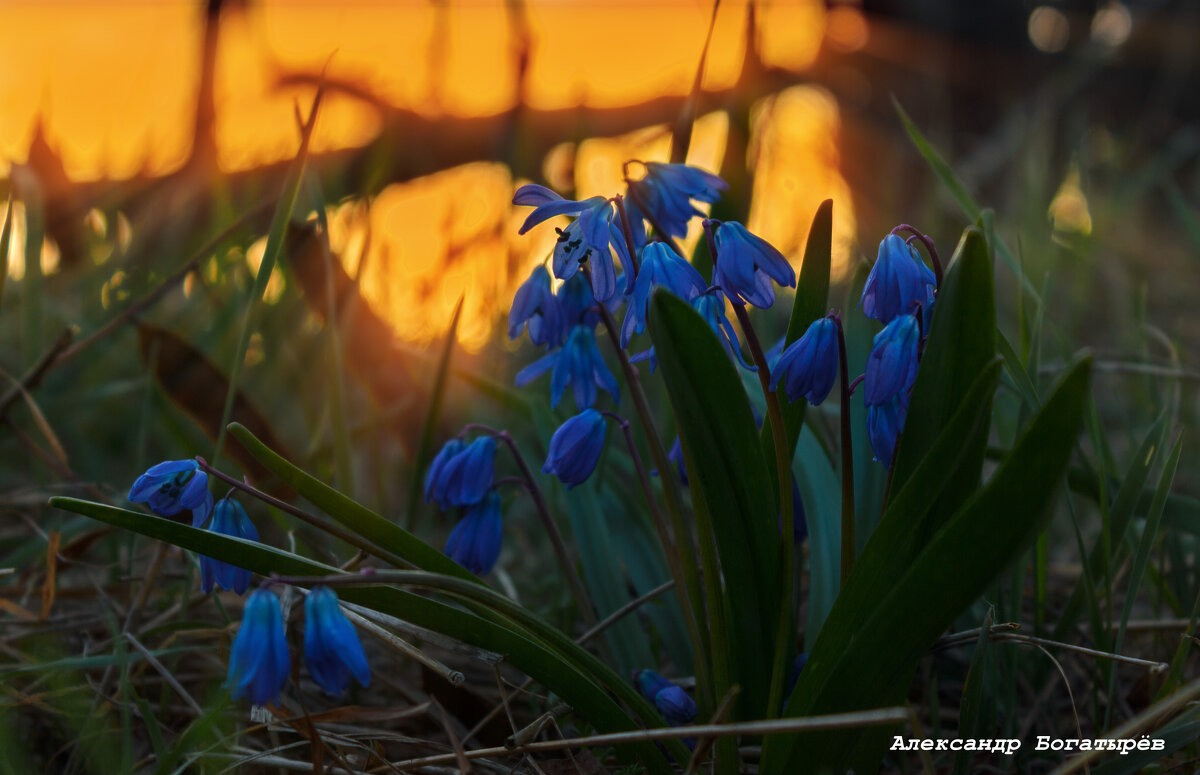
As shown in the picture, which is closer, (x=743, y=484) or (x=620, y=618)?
(x=743, y=484)

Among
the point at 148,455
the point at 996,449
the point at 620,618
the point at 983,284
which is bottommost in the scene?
the point at 148,455

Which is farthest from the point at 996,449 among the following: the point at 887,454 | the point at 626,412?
the point at 626,412

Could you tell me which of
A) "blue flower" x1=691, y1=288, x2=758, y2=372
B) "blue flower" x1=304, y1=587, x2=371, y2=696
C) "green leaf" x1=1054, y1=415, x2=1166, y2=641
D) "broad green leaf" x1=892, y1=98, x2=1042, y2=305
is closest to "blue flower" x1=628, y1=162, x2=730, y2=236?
"blue flower" x1=691, y1=288, x2=758, y2=372

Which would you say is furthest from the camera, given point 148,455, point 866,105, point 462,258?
point 866,105

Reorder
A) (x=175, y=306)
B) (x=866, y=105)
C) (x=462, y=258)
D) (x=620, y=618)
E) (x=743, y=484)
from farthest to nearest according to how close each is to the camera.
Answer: (x=866, y=105)
(x=175, y=306)
(x=462, y=258)
(x=620, y=618)
(x=743, y=484)

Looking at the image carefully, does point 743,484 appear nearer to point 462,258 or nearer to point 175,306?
point 462,258

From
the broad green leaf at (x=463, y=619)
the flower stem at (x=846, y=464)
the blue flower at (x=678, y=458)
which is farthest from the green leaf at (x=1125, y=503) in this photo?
the broad green leaf at (x=463, y=619)

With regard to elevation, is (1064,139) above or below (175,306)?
above

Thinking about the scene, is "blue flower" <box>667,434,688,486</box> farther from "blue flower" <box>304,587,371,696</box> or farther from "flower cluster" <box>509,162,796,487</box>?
"blue flower" <box>304,587,371,696</box>
